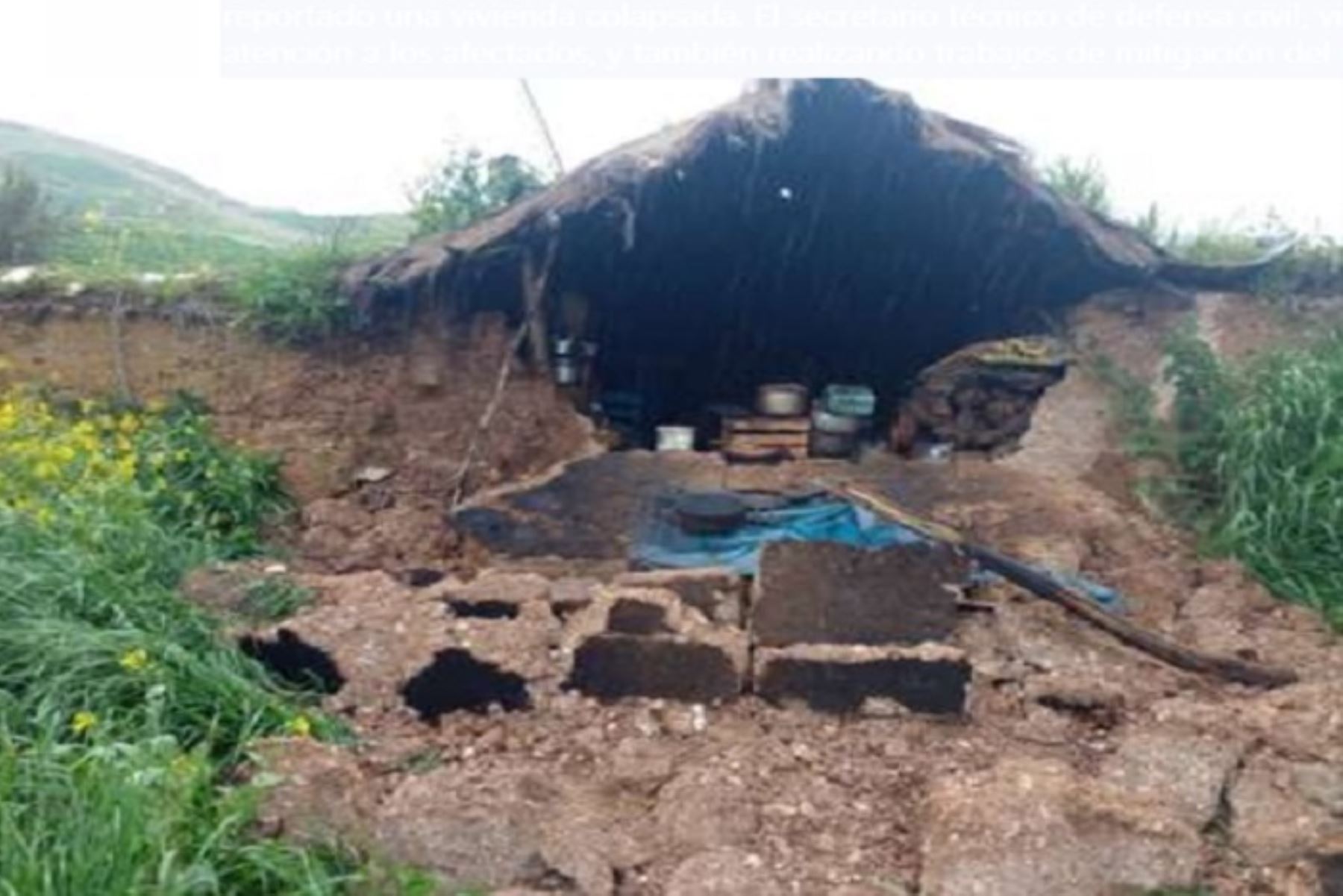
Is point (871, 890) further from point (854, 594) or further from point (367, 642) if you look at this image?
point (367, 642)

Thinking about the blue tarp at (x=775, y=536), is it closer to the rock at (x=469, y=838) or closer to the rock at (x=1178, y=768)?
the rock at (x=1178, y=768)

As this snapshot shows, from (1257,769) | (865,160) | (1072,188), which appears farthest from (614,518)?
(1072,188)

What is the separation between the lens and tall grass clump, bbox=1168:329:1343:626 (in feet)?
19.3

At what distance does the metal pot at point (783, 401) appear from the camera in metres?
7.73

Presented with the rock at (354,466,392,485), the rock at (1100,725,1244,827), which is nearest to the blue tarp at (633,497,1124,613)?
the rock at (1100,725,1244,827)

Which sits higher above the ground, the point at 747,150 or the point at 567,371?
the point at 747,150

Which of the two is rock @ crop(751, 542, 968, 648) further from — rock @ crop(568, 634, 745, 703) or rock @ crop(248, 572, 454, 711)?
rock @ crop(248, 572, 454, 711)

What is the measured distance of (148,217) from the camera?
13.2 metres

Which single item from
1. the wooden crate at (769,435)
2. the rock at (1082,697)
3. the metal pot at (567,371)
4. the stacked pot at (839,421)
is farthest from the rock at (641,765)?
the stacked pot at (839,421)

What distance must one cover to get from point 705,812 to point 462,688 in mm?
1183

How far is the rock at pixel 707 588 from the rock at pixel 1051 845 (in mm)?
1441

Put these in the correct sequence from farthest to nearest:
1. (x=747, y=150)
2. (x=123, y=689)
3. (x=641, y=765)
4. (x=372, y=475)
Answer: (x=372, y=475)
(x=747, y=150)
(x=641, y=765)
(x=123, y=689)

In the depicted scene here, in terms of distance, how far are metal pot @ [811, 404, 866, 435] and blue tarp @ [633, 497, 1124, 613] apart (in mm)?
1287

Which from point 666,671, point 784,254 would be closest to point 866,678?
point 666,671
